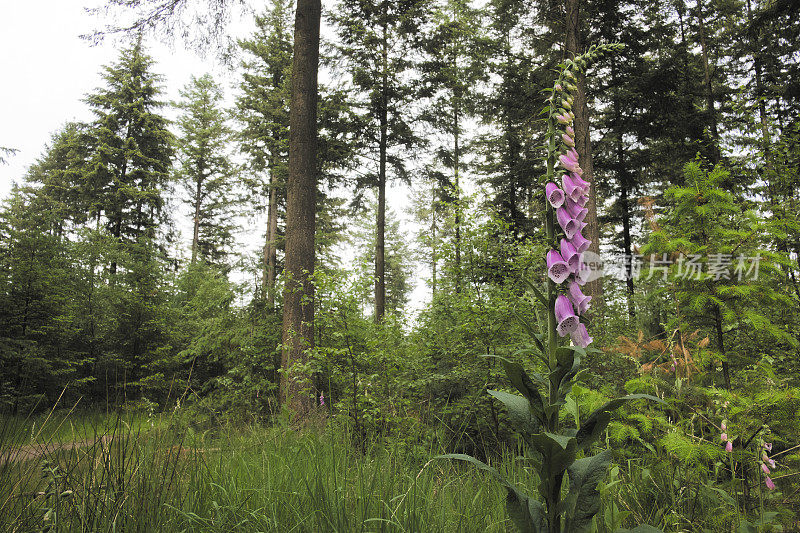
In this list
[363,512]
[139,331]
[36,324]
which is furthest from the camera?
[139,331]

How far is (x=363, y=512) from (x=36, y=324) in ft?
31.6

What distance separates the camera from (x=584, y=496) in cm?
150

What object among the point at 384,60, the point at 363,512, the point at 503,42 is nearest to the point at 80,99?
the point at 384,60

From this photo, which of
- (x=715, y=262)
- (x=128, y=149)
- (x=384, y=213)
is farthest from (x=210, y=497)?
(x=128, y=149)

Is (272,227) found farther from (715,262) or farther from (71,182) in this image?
(715,262)

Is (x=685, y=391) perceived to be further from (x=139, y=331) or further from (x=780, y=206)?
(x=139, y=331)

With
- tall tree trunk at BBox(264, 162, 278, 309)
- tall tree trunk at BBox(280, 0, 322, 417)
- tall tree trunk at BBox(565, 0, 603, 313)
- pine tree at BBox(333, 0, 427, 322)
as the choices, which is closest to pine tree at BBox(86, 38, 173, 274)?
tall tree trunk at BBox(264, 162, 278, 309)

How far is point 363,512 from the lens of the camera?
6.47 feet

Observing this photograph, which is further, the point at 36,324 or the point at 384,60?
the point at 384,60

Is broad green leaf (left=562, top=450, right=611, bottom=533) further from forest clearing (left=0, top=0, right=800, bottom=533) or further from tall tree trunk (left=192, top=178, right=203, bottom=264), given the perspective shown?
tall tree trunk (left=192, top=178, right=203, bottom=264)

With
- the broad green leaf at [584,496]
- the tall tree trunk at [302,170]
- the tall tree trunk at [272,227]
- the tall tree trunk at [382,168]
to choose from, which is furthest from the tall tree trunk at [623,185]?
the broad green leaf at [584,496]

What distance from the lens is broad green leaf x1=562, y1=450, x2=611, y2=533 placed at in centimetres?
149

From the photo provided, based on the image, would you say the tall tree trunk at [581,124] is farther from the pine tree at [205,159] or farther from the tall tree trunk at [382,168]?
the pine tree at [205,159]

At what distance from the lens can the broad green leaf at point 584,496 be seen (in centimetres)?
A: 149
